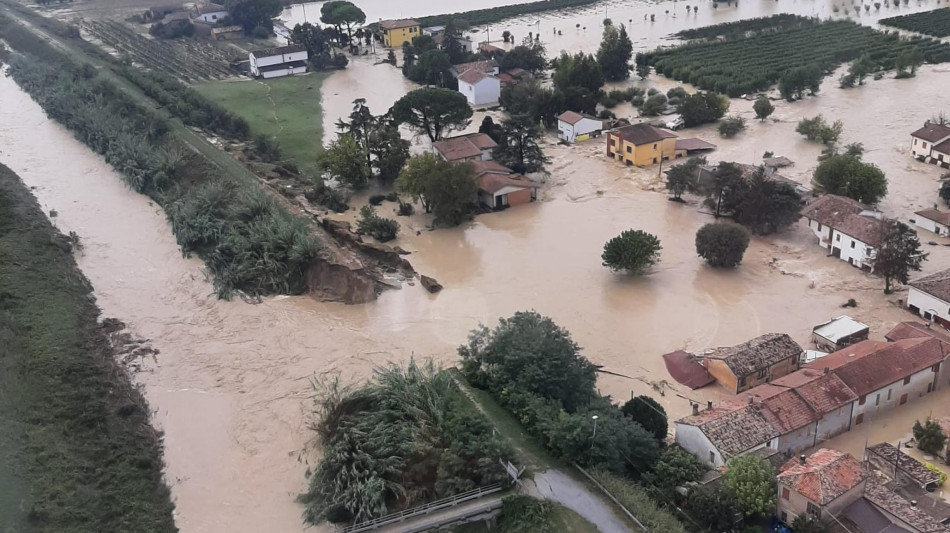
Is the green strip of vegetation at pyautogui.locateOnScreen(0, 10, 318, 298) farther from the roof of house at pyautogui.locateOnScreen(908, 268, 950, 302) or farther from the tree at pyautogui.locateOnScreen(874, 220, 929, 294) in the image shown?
the roof of house at pyautogui.locateOnScreen(908, 268, 950, 302)

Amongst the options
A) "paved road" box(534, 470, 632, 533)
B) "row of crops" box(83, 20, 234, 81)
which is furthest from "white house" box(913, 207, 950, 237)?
"row of crops" box(83, 20, 234, 81)

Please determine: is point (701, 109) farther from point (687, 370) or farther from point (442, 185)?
point (687, 370)

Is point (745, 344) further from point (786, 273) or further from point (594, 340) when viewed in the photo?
point (786, 273)

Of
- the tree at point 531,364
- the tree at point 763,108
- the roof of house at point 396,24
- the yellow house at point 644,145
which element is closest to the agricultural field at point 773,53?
the tree at point 763,108

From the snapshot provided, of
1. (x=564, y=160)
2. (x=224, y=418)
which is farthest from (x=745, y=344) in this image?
(x=564, y=160)

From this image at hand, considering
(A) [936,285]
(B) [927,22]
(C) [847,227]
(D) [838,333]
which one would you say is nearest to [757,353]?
(D) [838,333]

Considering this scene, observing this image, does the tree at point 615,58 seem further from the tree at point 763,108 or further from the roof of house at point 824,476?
the roof of house at point 824,476
